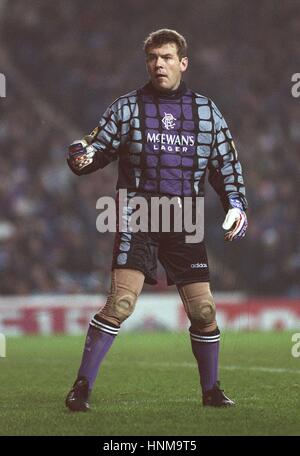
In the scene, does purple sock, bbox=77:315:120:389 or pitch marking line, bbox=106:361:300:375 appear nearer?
purple sock, bbox=77:315:120:389

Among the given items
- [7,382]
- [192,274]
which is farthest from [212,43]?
[192,274]

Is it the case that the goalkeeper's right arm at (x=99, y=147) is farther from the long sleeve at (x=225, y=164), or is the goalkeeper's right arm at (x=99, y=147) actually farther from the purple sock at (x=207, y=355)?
the purple sock at (x=207, y=355)

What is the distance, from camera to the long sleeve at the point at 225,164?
22.2 ft

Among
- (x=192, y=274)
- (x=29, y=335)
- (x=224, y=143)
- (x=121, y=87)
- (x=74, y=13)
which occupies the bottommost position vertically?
(x=29, y=335)

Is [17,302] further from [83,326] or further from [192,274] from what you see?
[192,274]

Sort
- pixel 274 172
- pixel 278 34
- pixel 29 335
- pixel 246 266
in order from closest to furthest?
pixel 29 335 < pixel 246 266 < pixel 274 172 < pixel 278 34

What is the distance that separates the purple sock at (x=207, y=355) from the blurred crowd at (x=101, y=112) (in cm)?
1056

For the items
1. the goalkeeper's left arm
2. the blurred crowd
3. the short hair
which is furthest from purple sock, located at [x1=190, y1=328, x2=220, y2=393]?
the blurred crowd

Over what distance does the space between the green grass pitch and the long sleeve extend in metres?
1.29

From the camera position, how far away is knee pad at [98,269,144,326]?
640 centimetres

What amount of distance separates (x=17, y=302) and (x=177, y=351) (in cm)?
508

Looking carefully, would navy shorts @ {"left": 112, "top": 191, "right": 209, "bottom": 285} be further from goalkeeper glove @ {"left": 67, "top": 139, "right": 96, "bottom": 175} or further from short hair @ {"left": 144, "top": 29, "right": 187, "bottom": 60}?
short hair @ {"left": 144, "top": 29, "right": 187, "bottom": 60}

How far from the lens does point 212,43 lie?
20.8 m

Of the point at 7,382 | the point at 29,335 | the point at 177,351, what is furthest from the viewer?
the point at 29,335
